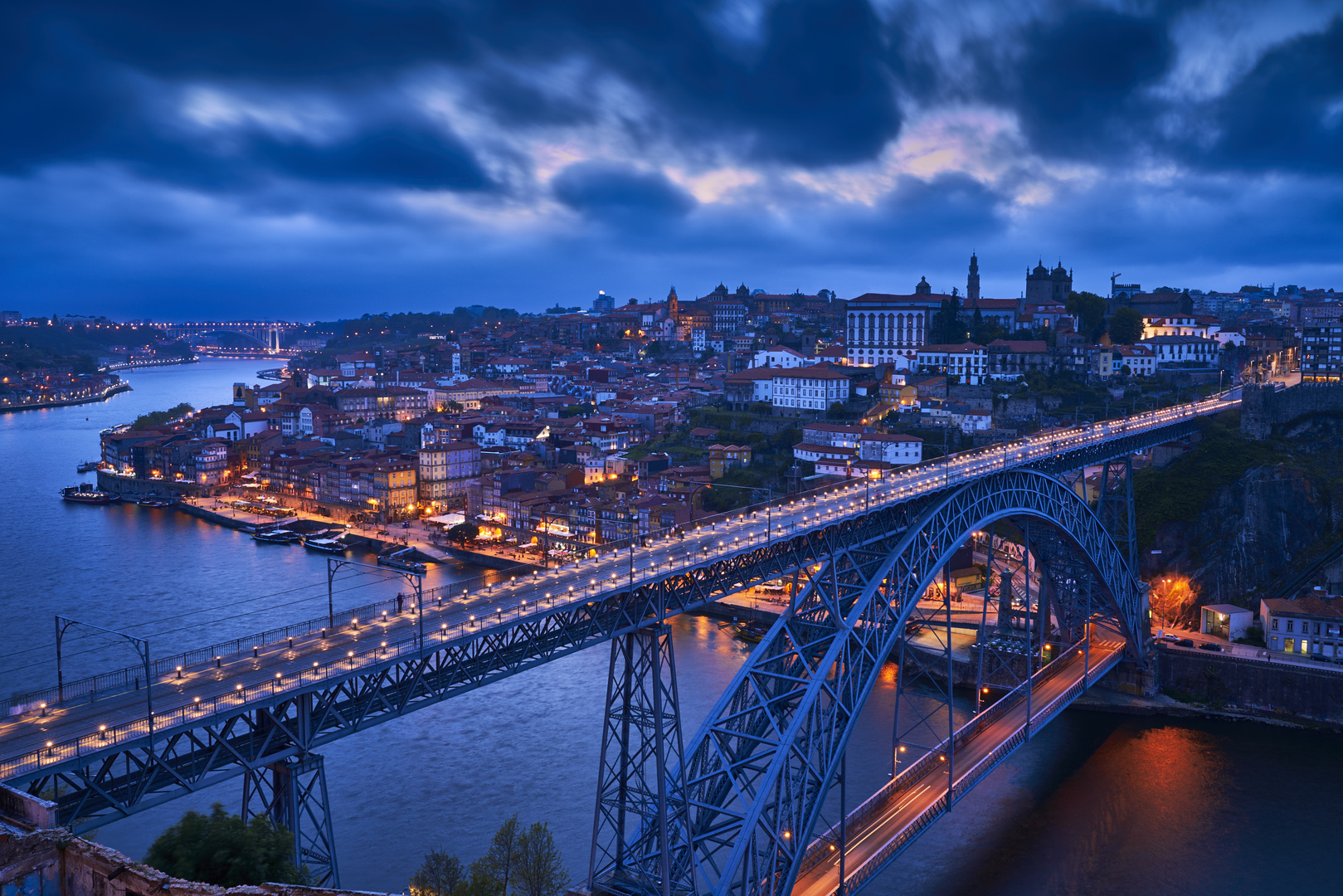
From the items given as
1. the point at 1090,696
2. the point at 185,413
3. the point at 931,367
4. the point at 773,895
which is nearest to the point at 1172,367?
the point at 931,367

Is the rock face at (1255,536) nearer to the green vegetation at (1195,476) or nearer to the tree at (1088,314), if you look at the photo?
the green vegetation at (1195,476)

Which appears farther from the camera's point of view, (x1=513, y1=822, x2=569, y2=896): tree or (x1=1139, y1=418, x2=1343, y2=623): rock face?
(x1=1139, y1=418, x2=1343, y2=623): rock face

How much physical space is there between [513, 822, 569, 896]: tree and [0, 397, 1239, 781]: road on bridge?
3563 mm

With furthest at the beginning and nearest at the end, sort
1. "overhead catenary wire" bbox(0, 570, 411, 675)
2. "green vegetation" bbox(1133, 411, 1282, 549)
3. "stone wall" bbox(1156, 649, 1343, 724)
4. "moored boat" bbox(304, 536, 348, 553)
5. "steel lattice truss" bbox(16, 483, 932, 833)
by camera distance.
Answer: "moored boat" bbox(304, 536, 348, 553), "green vegetation" bbox(1133, 411, 1282, 549), "overhead catenary wire" bbox(0, 570, 411, 675), "stone wall" bbox(1156, 649, 1343, 724), "steel lattice truss" bbox(16, 483, 932, 833)

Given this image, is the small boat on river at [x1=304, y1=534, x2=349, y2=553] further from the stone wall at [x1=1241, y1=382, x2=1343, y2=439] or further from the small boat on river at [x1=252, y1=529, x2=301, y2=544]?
the stone wall at [x1=1241, y1=382, x2=1343, y2=439]

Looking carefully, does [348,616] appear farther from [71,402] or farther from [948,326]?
[71,402]

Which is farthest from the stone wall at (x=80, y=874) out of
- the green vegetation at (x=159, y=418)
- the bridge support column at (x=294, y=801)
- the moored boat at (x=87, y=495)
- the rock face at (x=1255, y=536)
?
the green vegetation at (x=159, y=418)

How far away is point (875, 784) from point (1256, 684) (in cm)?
1214

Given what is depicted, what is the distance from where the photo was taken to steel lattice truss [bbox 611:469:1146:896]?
13.1m

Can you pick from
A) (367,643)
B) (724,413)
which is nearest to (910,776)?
(367,643)

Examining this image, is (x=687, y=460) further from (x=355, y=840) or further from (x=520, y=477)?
(x=355, y=840)

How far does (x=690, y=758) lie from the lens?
13.1 meters

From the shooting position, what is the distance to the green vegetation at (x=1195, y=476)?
3209cm

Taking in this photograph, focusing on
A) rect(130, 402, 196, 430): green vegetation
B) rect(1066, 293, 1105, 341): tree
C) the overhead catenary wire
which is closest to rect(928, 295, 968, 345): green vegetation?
rect(1066, 293, 1105, 341): tree
